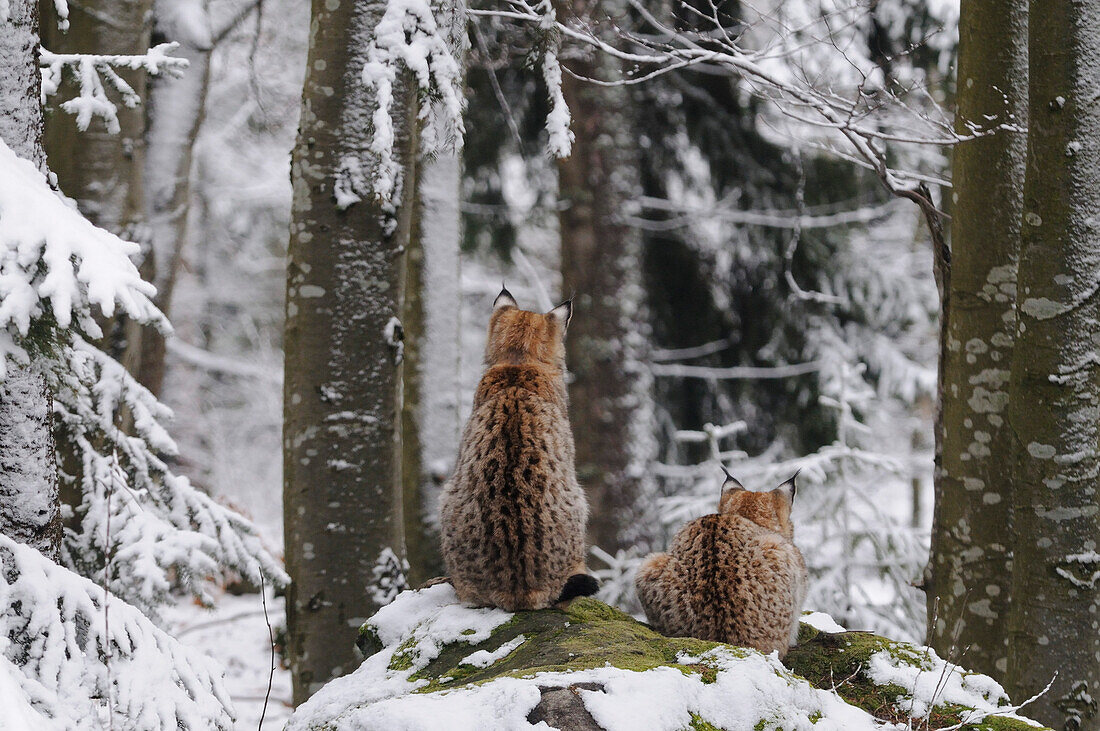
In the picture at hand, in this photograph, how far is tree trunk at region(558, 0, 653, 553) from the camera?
893 cm

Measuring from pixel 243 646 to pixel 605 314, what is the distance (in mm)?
5010

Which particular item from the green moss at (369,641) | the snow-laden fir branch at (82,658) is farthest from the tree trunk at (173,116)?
the snow-laden fir branch at (82,658)

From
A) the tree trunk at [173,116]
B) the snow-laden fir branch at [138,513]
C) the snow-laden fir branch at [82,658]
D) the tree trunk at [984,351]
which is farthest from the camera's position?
the tree trunk at [173,116]

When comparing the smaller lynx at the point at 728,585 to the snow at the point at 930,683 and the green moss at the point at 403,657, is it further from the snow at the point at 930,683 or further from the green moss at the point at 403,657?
the green moss at the point at 403,657

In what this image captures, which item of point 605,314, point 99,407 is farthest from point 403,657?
point 605,314

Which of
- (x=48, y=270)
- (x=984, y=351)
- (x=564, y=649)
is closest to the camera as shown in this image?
(x=48, y=270)

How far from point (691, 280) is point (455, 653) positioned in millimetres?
7510

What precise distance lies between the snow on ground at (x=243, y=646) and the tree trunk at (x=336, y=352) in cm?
233

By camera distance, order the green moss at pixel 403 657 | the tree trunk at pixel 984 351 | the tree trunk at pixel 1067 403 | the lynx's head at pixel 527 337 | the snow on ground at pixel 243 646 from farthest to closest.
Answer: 1. the snow on ground at pixel 243 646
2. the lynx's head at pixel 527 337
3. the tree trunk at pixel 984 351
4. the tree trunk at pixel 1067 403
5. the green moss at pixel 403 657

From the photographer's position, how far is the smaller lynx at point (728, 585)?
3.30m

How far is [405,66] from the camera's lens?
3756 mm

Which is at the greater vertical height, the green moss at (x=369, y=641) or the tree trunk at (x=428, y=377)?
the tree trunk at (x=428, y=377)

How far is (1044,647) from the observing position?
3525mm

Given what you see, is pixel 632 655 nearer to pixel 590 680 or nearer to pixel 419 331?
pixel 590 680
